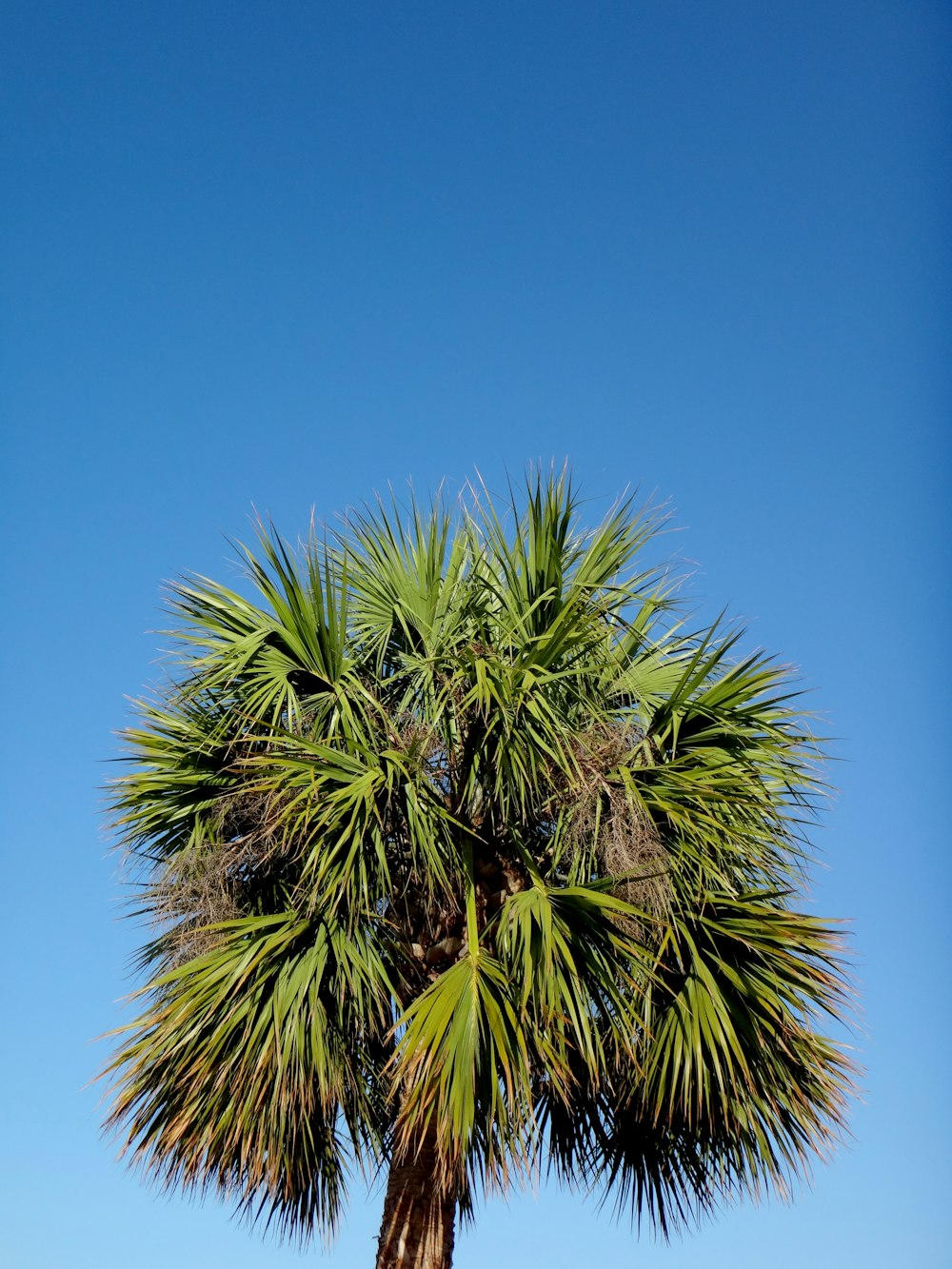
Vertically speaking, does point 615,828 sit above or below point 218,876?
above

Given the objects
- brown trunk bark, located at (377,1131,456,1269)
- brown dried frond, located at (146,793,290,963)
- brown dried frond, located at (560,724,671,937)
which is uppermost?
brown dried frond, located at (560,724,671,937)

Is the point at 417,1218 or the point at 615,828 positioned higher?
the point at 615,828

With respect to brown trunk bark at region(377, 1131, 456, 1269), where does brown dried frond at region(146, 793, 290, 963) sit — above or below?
above

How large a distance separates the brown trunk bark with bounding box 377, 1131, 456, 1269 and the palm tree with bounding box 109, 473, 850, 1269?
0.05ft

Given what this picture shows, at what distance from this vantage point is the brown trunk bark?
7.23 metres

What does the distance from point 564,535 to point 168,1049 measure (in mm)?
3800

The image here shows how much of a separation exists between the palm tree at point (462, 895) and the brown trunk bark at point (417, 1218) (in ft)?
0.05

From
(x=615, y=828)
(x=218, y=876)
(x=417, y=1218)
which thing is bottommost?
(x=417, y=1218)

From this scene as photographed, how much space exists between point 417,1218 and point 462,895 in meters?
1.77

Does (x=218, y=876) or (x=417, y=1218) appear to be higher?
(x=218, y=876)

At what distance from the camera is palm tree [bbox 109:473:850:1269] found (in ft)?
22.4

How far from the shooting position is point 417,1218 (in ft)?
23.8

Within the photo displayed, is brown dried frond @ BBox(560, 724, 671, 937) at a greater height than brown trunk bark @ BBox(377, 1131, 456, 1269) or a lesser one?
greater

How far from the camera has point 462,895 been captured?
25.4 feet
